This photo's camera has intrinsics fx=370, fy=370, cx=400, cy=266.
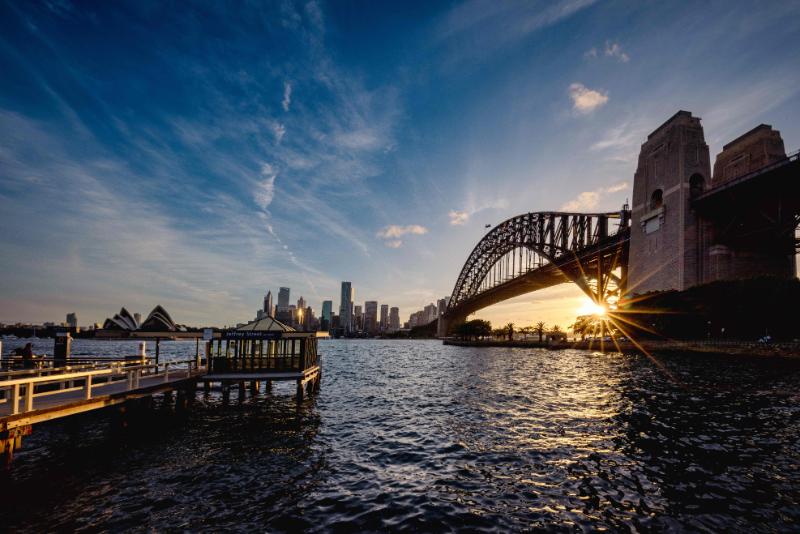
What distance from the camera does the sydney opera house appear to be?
2786 cm

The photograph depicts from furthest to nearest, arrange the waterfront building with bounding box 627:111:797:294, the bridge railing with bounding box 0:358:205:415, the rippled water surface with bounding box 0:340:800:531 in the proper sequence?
the waterfront building with bounding box 627:111:797:294
the bridge railing with bounding box 0:358:205:415
the rippled water surface with bounding box 0:340:800:531

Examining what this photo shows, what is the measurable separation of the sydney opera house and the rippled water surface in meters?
6.37

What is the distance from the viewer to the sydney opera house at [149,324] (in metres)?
27.9

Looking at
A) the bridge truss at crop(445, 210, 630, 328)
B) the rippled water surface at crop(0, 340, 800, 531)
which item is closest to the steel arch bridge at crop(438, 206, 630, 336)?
the bridge truss at crop(445, 210, 630, 328)

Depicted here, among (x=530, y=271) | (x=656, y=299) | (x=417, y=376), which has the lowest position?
(x=417, y=376)

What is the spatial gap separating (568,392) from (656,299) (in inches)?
2015

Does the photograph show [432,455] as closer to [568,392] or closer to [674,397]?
[568,392]

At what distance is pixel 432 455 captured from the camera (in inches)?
591

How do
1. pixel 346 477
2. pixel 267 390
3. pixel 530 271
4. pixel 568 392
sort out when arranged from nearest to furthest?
pixel 346 477
pixel 568 392
pixel 267 390
pixel 530 271

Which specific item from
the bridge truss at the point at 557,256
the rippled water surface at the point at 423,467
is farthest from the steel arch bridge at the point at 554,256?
the rippled water surface at the point at 423,467

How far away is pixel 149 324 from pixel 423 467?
26.8 metres

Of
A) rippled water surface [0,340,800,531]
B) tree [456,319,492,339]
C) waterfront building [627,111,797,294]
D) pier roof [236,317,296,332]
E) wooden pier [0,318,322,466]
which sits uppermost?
waterfront building [627,111,797,294]

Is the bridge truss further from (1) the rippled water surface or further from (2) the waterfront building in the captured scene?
(1) the rippled water surface

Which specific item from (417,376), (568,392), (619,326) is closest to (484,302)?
(619,326)
